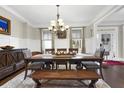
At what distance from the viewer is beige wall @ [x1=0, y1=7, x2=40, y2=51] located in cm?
545

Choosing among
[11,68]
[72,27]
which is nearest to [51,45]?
[72,27]

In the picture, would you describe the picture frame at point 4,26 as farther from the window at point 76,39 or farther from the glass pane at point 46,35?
the window at point 76,39

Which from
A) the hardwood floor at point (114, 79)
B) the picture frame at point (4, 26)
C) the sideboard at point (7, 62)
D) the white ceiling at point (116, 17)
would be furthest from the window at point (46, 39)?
the hardwood floor at point (114, 79)

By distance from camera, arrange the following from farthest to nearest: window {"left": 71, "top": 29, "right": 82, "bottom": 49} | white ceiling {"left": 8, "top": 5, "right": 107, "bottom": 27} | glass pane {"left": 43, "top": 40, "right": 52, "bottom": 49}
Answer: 1. glass pane {"left": 43, "top": 40, "right": 52, "bottom": 49}
2. window {"left": 71, "top": 29, "right": 82, "bottom": 49}
3. white ceiling {"left": 8, "top": 5, "right": 107, "bottom": 27}

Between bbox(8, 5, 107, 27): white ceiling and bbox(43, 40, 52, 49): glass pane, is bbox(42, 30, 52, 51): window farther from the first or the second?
bbox(8, 5, 107, 27): white ceiling

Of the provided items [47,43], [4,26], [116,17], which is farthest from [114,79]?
[47,43]

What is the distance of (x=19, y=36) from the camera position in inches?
283

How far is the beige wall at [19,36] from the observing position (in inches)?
214

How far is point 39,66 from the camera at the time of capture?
13.5ft

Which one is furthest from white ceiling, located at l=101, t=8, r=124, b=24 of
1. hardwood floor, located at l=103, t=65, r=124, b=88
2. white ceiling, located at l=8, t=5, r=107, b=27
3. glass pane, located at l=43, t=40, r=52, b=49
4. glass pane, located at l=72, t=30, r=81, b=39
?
glass pane, located at l=43, t=40, r=52, b=49
